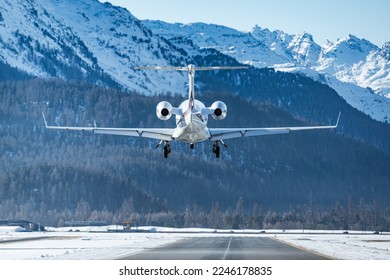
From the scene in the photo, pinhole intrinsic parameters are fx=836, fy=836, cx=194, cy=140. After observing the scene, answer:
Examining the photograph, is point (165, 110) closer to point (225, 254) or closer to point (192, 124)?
point (192, 124)

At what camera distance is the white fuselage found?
256 ft

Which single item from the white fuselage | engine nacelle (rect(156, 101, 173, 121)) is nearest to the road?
the white fuselage

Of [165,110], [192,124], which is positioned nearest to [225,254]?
[192,124]

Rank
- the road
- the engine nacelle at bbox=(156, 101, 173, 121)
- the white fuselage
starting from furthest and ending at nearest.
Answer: the road → the white fuselage → the engine nacelle at bbox=(156, 101, 173, 121)

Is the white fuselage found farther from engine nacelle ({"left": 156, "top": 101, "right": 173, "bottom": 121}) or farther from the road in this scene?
the road

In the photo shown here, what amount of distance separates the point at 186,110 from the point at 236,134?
730 centimetres

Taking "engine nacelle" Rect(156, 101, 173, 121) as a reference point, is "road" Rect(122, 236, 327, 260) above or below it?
below

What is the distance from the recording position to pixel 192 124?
77938 millimetres
